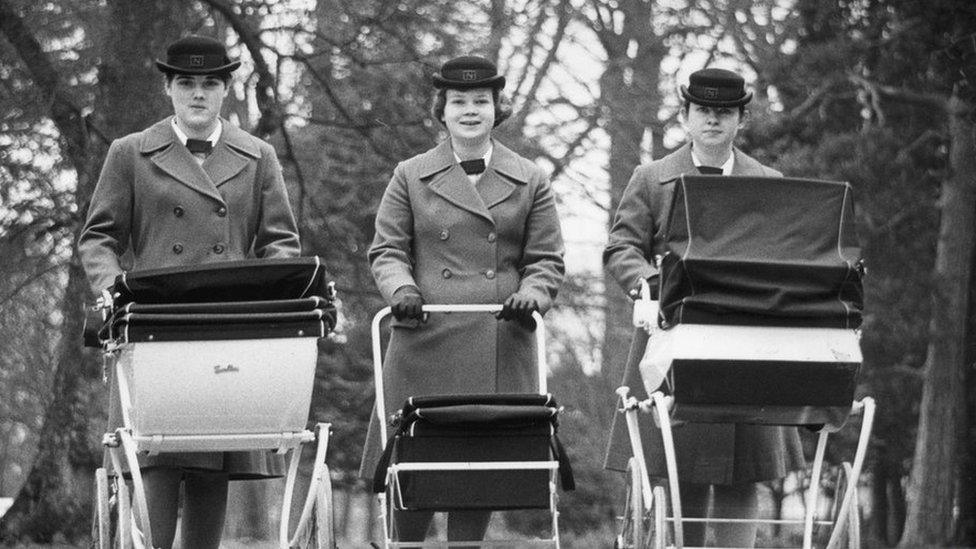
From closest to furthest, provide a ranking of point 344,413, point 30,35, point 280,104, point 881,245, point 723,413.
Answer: point 723,413
point 30,35
point 280,104
point 344,413
point 881,245

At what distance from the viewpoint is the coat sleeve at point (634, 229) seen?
839 centimetres

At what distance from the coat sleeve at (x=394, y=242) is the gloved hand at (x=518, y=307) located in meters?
0.38

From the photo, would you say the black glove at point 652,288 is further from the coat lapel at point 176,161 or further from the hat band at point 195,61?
the hat band at point 195,61

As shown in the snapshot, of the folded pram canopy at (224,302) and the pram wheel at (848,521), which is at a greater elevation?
the folded pram canopy at (224,302)

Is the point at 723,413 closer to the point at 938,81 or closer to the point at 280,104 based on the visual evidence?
the point at 280,104

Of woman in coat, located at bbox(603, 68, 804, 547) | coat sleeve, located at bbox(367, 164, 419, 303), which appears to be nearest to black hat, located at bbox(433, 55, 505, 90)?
coat sleeve, located at bbox(367, 164, 419, 303)

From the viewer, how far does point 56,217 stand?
15.5 meters

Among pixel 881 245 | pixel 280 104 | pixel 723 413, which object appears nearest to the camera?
pixel 723 413

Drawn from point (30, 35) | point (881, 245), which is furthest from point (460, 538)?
point (881, 245)

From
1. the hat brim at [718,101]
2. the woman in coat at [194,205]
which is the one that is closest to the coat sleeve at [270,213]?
the woman in coat at [194,205]

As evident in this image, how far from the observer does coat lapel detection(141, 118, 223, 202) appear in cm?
795

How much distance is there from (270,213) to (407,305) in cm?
74

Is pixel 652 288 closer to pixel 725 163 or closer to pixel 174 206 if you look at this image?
pixel 725 163

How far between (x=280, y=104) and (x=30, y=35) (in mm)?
2270
